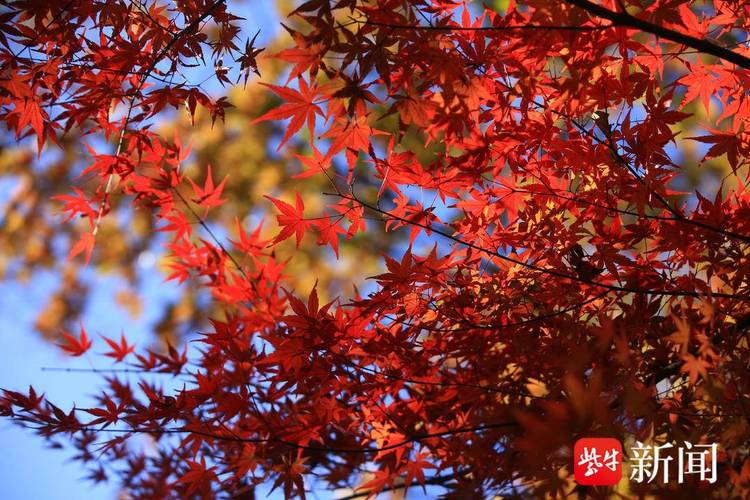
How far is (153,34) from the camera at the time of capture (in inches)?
45.9

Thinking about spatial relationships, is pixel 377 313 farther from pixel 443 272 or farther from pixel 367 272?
pixel 367 272

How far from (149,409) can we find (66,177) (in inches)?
233

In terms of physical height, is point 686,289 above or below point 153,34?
below

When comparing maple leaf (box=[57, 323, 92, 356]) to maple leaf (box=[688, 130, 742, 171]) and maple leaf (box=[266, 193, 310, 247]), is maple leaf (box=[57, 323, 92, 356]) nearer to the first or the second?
maple leaf (box=[266, 193, 310, 247])

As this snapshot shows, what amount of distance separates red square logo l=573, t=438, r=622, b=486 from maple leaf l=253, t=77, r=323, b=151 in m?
0.66

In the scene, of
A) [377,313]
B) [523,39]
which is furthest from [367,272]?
[523,39]

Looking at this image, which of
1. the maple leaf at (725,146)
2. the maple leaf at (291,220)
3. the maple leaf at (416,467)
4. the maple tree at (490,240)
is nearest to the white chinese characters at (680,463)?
the maple tree at (490,240)

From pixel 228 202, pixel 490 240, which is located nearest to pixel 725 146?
pixel 490 240

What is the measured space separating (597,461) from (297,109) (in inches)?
29.4

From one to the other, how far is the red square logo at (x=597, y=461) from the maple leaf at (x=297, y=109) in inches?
26.0

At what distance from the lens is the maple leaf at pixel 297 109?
0.89 m

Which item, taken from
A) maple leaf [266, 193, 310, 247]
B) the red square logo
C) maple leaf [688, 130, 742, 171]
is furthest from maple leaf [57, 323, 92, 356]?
maple leaf [688, 130, 742, 171]

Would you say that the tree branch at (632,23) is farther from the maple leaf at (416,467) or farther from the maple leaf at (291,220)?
the maple leaf at (416,467)

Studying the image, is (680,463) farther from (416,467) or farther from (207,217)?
(207,217)
